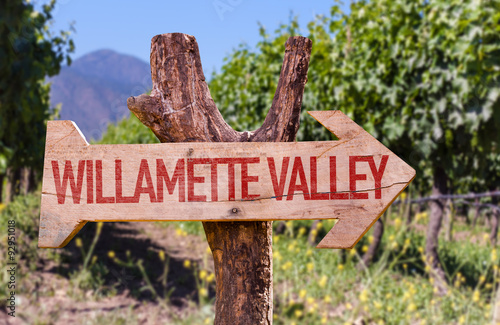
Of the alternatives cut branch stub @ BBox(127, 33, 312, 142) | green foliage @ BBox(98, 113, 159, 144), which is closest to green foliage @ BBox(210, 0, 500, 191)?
cut branch stub @ BBox(127, 33, 312, 142)

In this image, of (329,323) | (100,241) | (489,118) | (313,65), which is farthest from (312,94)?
(100,241)

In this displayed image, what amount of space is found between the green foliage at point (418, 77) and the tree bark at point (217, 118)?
3.01 metres

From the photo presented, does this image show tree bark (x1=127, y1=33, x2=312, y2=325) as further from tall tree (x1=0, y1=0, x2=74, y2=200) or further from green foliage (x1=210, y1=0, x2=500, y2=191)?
tall tree (x1=0, y1=0, x2=74, y2=200)

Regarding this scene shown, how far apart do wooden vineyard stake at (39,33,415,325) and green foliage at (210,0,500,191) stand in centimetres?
305

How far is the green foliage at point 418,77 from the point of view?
377 cm

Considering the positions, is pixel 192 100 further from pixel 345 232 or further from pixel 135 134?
pixel 135 134

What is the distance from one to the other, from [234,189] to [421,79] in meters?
3.79

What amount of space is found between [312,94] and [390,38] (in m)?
1.39

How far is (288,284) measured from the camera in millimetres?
4910

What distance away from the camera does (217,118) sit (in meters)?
1.37

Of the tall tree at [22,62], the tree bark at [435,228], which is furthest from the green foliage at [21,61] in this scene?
the tree bark at [435,228]

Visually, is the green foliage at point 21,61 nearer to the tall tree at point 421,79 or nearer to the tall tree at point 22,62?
the tall tree at point 22,62

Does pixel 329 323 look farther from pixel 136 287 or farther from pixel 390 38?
pixel 390 38

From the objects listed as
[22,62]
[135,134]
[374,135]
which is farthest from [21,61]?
[135,134]
